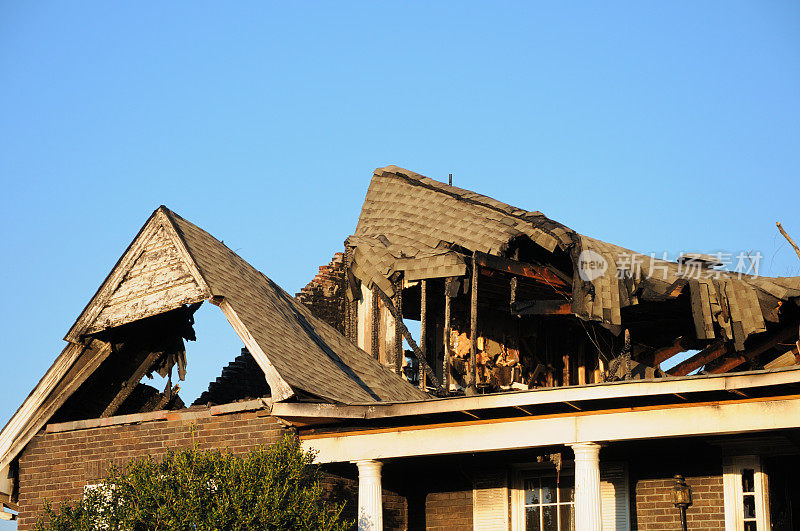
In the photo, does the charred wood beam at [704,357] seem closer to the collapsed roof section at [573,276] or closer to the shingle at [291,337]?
the collapsed roof section at [573,276]

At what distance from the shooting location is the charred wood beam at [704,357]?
1612cm

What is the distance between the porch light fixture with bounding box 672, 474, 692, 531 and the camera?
13.8 meters

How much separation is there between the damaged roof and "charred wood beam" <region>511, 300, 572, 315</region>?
489 mm

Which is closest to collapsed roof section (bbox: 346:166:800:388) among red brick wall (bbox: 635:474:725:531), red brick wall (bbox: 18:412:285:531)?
red brick wall (bbox: 635:474:725:531)

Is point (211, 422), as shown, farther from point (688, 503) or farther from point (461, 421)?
point (688, 503)

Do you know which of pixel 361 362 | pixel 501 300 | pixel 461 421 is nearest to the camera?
pixel 461 421

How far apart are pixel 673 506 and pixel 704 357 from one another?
9.93 ft

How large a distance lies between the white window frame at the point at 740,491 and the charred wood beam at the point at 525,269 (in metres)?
4.36

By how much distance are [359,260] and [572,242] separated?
3.75 metres

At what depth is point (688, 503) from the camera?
13.8 metres

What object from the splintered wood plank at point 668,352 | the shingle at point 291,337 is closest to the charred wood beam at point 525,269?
the splintered wood plank at point 668,352

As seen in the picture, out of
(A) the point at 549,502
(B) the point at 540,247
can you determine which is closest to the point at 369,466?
(A) the point at 549,502

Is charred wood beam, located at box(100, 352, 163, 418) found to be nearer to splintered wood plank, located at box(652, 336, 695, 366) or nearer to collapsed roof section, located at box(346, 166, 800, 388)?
collapsed roof section, located at box(346, 166, 800, 388)

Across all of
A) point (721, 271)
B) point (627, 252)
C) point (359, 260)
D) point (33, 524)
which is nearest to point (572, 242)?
point (627, 252)
